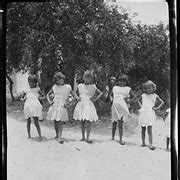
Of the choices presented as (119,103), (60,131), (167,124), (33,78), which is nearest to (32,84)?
(33,78)

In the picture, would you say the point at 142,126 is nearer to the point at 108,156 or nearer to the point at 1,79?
the point at 108,156

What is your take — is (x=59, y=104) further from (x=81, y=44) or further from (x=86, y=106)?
(x=81, y=44)

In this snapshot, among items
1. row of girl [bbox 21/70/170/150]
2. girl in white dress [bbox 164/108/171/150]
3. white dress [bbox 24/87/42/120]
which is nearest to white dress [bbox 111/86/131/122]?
row of girl [bbox 21/70/170/150]

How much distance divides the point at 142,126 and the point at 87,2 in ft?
1.35

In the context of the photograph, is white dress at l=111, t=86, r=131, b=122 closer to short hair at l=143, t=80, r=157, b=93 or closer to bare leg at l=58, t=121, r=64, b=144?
short hair at l=143, t=80, r=157, b=93

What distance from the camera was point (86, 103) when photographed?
1.09m

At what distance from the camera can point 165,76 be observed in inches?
42.3

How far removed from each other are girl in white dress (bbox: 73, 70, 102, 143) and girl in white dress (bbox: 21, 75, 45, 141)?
0.11 m

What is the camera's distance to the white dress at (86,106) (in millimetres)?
1084

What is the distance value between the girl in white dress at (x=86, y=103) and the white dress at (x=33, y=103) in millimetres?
109

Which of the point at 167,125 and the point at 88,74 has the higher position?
the point at 88,74

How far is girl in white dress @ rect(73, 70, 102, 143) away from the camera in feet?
3.55

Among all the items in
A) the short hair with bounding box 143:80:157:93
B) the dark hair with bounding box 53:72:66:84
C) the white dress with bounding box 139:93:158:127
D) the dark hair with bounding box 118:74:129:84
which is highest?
the dark hair with bounding box 53:72:66:84

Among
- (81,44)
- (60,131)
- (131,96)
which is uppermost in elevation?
(81,44)
